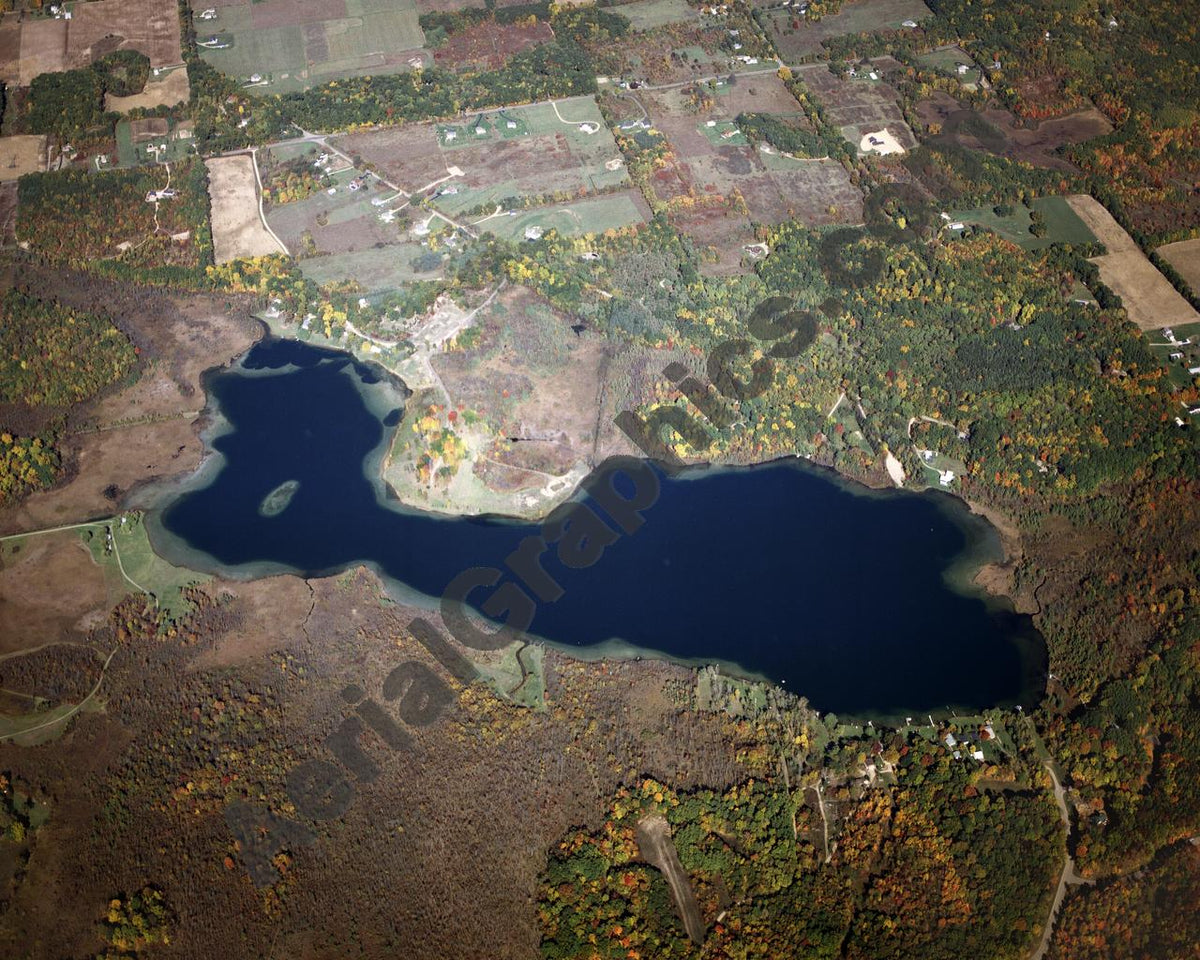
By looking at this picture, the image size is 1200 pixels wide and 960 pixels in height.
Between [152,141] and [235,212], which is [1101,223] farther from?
[152,141]

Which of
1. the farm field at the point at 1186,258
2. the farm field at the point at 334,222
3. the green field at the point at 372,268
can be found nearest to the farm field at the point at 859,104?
the farm field at the point at 1186,258

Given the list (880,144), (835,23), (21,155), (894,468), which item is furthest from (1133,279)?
(21,155)

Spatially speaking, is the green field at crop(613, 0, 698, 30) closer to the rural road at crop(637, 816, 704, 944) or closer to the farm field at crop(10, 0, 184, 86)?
the farm field at crop(10, 0, 184, 86)

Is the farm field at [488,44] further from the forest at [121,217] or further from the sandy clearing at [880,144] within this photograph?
the sandy clearing at [880,144]

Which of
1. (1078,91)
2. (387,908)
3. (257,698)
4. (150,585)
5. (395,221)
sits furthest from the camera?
(1078,91)

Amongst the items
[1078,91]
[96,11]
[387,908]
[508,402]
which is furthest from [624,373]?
[96,11]

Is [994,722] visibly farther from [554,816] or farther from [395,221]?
[395,221]
